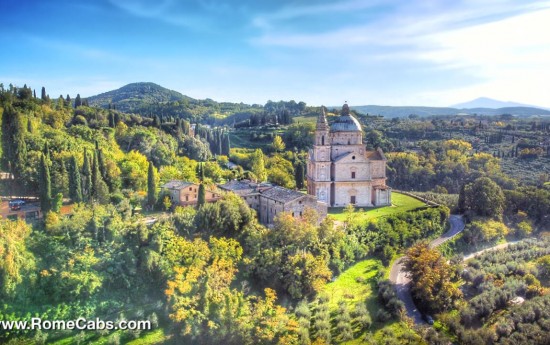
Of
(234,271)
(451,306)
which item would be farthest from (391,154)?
(234,271)

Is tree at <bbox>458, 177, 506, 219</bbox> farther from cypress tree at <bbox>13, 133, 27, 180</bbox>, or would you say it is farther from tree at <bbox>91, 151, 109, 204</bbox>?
cypress tree at <bbox>13, 133, 27, 180</bbox>

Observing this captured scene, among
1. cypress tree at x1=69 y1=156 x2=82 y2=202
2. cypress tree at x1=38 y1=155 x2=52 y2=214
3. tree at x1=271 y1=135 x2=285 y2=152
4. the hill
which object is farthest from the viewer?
the hill

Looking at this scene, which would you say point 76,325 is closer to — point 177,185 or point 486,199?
point 177,185

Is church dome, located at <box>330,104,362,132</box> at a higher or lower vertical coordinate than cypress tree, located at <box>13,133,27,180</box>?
higher

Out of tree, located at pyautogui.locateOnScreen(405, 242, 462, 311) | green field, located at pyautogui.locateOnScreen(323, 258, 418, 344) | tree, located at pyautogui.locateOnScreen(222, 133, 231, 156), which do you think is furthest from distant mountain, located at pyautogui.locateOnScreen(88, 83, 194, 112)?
tree, located at pyautogui.locateOnScreen(405, 242, 462, 311)

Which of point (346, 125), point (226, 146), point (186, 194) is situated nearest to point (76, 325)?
point (186, 194)

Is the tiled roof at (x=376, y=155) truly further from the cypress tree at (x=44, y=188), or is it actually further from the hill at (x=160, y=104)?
the hill at (x=160, y=104)
